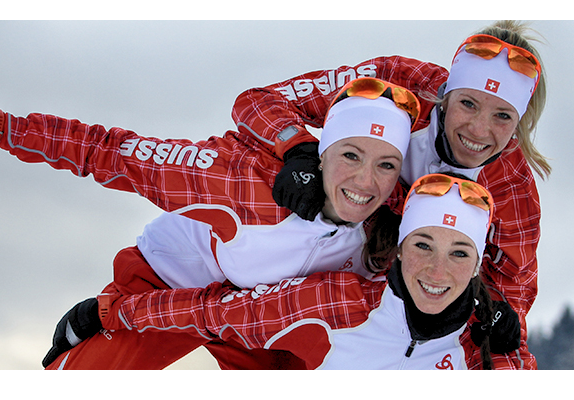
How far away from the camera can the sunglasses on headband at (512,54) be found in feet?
8.68

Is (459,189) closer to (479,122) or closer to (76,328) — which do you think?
(479,122)

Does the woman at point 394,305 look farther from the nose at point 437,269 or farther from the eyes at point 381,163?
the eyes at point 381,163

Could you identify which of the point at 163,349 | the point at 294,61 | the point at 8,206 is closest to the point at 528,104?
the point at 294,61

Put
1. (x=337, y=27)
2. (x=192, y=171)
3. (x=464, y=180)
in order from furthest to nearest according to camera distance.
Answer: (x=337, y=27)
(x=192, y=171)
(x=464, y=180)

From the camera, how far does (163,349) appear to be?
3.16 m

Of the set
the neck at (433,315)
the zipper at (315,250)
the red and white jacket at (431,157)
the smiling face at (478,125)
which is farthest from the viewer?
the red and white jacket at (431,157)

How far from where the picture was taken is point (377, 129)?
2.48 m

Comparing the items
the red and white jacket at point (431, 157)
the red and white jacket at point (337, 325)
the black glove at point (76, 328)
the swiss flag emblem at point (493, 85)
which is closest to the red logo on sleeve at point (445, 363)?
the red and white jacket at point (337, 325)

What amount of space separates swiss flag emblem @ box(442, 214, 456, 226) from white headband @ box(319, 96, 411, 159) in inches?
15.5

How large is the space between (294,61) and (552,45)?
6.29ft

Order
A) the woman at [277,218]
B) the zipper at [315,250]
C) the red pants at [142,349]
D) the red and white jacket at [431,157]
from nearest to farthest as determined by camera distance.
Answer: the woman at [277,218], the zipper at [315,250], the red and white jacket at [431,157], the red pants at [142,349]

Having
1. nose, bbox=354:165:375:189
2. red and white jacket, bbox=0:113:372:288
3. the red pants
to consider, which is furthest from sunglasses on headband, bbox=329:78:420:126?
the red pants

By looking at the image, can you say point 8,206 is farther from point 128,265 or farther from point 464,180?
point 464,180

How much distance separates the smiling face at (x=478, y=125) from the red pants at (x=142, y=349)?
1.46m
